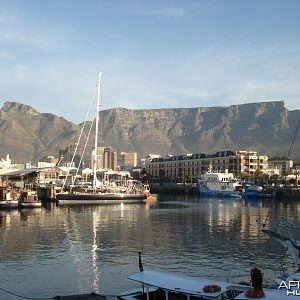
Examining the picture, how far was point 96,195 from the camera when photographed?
368 ft

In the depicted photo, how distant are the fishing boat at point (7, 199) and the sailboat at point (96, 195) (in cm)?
1590

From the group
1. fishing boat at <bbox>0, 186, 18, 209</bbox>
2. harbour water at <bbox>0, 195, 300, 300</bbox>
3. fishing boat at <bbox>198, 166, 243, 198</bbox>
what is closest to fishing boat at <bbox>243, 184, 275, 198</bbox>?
fishing boat at <bbox>198, 166, 243, 198</bbox>

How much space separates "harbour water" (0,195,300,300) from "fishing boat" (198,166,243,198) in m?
99.2

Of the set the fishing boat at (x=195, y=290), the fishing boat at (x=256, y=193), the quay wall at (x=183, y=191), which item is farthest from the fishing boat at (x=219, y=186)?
the fishing boat at (x=195, y=290)

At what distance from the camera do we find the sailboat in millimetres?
109500

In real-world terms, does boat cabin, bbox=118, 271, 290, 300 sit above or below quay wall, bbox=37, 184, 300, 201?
above

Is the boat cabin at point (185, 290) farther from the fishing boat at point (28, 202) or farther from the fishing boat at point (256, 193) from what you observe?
the fishing boat at point (256, 193)

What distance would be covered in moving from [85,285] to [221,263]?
10.7m

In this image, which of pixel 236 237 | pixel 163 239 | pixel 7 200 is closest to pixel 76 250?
pixel 163 239

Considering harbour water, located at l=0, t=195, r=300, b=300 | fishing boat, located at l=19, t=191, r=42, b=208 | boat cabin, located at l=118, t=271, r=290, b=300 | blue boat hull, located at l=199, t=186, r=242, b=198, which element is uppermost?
boat cabin, located at l=118, t=271, r=290, b=300

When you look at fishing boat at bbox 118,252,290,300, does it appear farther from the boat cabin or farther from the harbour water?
the harbour water

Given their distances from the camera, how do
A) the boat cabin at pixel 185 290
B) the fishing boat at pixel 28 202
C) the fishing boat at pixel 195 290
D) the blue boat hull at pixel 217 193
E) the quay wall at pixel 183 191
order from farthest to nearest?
1. the blue boat hull at pixel 217 193
2. the quay wall at pixel 183 191
3. the fishing boat at pixel 28 202
4. the boat cabin at pixel 185 290
5. the fishing boat at pixel 195 290

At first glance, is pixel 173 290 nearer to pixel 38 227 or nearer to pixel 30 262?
pixel 30 262

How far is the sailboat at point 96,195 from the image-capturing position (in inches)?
4311
